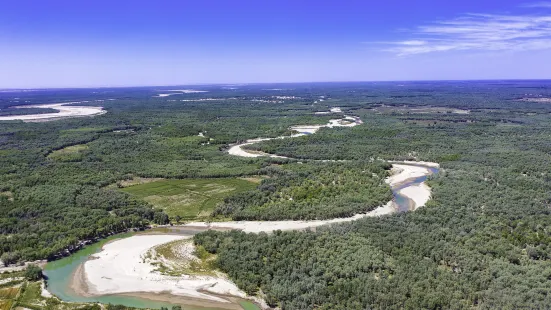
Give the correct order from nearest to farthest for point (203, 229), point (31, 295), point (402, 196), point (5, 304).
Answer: point (5, 304)
point (31, 295)
point (203, 229)
point (402, 196)

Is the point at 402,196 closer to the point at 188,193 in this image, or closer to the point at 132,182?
the point at 188,193

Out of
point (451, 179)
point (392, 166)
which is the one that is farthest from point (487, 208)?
point (392, 166)

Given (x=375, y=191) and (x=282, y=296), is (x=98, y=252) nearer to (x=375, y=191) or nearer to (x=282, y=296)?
(x=282, y=296)

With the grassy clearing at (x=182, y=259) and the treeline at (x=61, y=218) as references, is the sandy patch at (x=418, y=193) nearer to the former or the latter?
the grassy clearing at (x=182, y=259)

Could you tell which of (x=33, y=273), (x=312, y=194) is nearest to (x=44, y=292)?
(x=33, y=273)

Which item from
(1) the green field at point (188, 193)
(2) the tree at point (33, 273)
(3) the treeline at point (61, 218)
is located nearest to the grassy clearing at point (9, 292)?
(2) the tree at point (33, 273)
